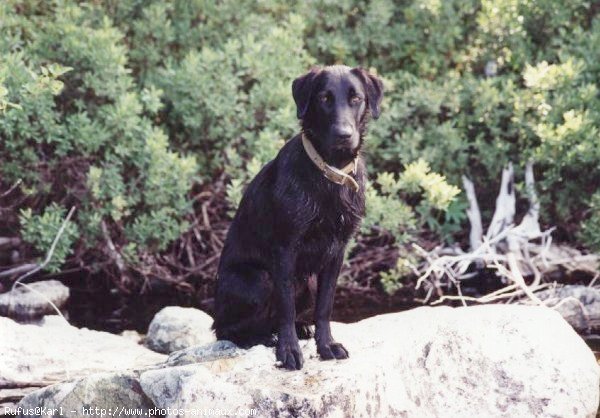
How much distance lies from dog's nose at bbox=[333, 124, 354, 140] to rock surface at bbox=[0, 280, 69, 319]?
404 cm

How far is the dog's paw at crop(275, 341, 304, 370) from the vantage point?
191 inches

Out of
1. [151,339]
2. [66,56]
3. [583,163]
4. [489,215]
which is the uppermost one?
[66,56]

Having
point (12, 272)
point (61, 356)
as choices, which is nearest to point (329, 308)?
point (61, 356)

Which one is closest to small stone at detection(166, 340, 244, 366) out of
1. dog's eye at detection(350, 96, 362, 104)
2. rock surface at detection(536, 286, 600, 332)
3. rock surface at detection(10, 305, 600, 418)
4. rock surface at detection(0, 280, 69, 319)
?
rock surface at detection(10, 305, 600, 418)

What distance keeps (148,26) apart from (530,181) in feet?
14.1

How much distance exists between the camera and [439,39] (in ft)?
32.7

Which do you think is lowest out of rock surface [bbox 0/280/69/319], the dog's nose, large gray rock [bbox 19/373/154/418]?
rock surface [bbox 0/280/69/319]

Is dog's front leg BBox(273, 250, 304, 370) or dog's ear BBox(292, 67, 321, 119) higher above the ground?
dog's ear BBox(292, 67, 321, 119)

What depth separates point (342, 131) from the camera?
475cm

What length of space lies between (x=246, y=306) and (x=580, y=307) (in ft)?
12.2

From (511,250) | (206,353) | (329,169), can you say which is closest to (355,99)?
(329,169)

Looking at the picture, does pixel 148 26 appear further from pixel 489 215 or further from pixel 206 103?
pixel 489 215

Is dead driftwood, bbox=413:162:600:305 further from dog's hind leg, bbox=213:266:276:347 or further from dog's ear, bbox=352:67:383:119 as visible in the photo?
dog's ear, bbox=352:67:383:119

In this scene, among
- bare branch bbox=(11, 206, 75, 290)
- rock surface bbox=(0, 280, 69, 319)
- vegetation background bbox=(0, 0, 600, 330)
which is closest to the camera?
rock surface bbox=(0, 280, 69, 319)
